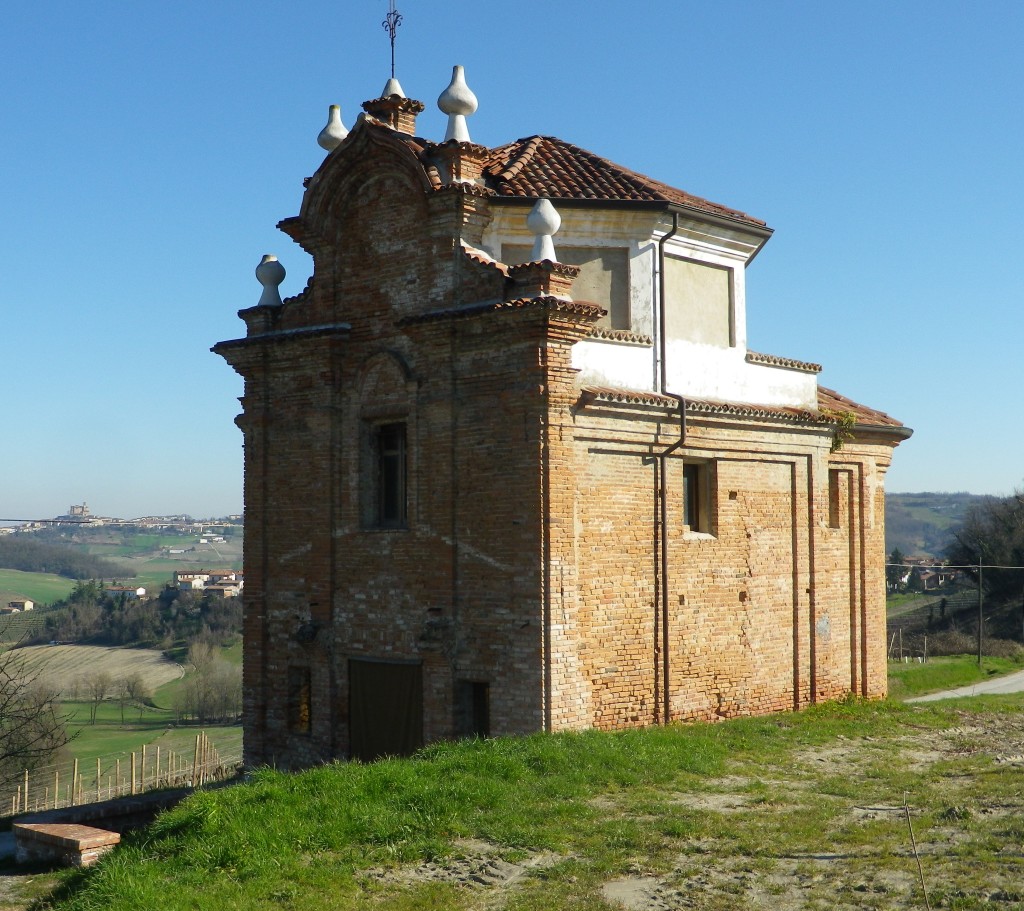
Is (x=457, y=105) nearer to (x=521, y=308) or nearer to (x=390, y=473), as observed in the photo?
(x=521, y=308)

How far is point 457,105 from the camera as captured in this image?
46.9 feet

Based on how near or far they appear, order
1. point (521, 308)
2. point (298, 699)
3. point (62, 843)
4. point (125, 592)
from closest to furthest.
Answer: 1. point (62, 843)
2. point (521, 308)
3. point (298, 699)
4. point (125, 592)

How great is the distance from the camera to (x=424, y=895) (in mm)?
8305

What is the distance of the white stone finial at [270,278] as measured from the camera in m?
16.5

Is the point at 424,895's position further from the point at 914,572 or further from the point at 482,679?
the point at 914,572

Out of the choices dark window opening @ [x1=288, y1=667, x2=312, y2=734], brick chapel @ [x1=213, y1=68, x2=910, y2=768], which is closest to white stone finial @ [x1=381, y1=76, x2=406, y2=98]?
brick chapel @ [x1=213, y1=68, x2=910, y2=768]

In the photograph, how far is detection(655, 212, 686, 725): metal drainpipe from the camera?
47.0 ft

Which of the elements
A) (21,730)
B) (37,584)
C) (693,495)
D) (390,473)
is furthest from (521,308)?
(37,584)

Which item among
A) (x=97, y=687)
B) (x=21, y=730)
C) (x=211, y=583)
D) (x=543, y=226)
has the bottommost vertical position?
(x=97, y=687)

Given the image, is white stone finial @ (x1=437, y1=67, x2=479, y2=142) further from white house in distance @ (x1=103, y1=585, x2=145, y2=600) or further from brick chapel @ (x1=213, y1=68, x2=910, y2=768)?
white house in distance @ (x1=103, y1=585, x2=145, y2=600)

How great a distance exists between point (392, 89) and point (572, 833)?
11.0m

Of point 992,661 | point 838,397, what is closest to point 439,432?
point 838,397

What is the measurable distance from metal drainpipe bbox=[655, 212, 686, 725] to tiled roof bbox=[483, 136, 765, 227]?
80cm

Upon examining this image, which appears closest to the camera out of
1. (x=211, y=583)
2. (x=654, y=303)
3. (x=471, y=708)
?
(x=471, y=708)
